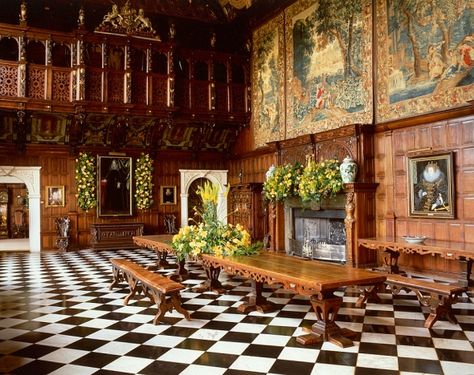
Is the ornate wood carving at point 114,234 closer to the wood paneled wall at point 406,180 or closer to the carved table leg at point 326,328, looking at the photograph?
the wood paneled wall at point 406,180

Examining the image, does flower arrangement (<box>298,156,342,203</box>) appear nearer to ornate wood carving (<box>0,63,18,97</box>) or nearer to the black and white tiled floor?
the black and white tiled floor

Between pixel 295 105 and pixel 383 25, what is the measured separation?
2978 millimetres

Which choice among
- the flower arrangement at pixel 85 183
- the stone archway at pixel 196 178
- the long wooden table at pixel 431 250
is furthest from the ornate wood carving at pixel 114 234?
the long wooden table at pixel 431 250

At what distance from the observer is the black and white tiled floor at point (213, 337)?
3.57 metres

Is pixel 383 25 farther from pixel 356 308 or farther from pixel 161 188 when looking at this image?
pixel 161 188

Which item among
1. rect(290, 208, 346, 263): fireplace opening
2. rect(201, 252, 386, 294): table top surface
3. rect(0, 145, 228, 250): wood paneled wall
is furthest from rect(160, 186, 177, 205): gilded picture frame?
rect(201, 252, 386, 294): table top surface

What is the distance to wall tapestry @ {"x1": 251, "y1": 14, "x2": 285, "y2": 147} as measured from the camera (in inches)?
443

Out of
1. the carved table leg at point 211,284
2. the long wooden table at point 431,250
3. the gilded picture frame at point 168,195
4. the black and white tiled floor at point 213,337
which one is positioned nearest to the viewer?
the black and white tiled floor at point 213,337

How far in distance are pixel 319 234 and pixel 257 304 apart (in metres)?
4.79

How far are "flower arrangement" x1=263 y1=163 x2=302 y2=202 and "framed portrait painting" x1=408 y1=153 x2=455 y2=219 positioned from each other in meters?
2.64

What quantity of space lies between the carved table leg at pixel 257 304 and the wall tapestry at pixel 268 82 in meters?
6.46

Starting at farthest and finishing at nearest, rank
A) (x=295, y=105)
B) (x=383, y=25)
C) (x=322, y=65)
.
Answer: (x=295, y=105) → (x=322, y=65) → (x=383, y=25)

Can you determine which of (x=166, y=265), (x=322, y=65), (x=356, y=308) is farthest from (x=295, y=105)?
(x=356, y=308)

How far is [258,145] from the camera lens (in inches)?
485
